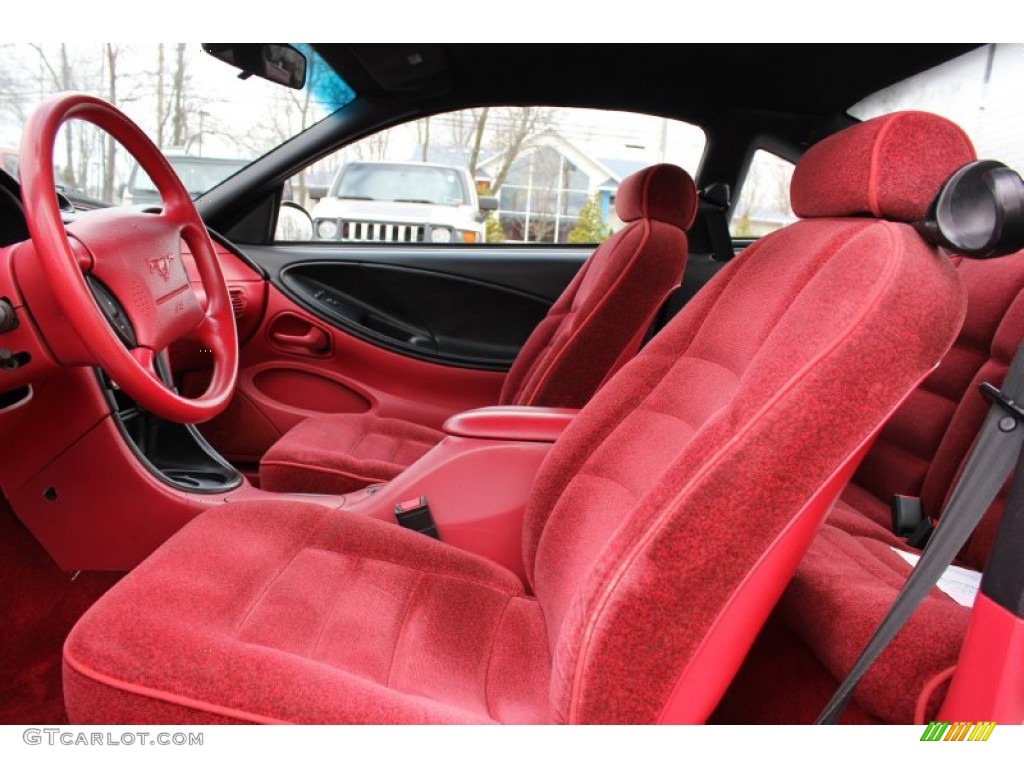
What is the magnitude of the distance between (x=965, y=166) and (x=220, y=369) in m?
1.18

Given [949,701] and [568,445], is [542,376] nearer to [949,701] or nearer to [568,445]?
[568,445]

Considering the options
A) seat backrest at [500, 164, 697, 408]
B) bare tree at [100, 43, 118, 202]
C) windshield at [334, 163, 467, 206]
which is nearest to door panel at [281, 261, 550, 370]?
windshield at [334, 163, 467, 206]

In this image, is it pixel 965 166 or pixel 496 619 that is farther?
pixel 496 619

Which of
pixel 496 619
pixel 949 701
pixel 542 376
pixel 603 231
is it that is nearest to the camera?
pixel 949 701

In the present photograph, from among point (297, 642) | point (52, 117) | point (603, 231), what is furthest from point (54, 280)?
point (603, 231)

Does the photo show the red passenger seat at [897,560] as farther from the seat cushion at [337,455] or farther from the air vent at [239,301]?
the air vent at [239,301]

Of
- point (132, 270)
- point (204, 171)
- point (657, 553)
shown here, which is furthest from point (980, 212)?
point (204, 171)

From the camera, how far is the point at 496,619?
1.22 metres

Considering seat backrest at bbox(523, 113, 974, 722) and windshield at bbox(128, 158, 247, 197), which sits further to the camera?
windshield at bbox(128, 158, 247, 197)

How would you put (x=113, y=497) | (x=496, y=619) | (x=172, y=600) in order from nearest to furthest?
(x=172, y=600)
(x=496, y=619)
(x=113, y=497)

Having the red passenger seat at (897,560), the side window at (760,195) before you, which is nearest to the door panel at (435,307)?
the side window at (760,195)

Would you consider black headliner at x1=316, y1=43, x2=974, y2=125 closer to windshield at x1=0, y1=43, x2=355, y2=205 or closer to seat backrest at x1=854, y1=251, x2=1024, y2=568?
windshield at x1=0, y1=43, x2=355, y2=205

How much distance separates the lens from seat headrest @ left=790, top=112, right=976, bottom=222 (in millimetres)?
852

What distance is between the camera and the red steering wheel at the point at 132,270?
1.00m
